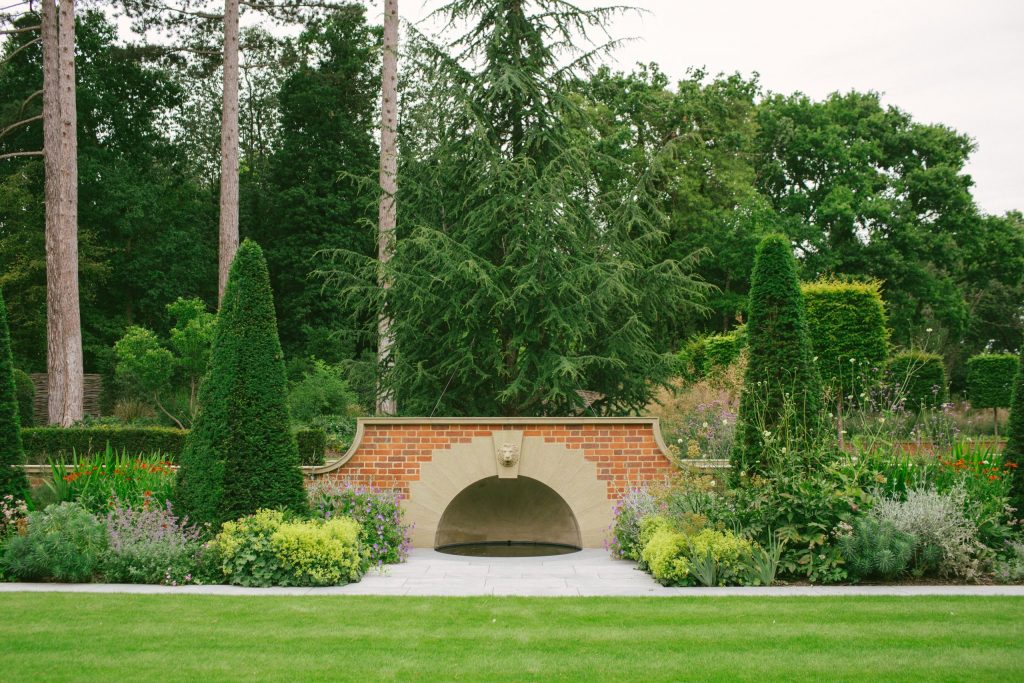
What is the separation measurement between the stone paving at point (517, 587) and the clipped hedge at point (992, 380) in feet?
56.3

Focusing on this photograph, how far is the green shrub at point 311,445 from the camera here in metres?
14.4

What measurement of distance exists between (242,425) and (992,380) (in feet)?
68.4

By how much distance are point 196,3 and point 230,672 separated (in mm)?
23399

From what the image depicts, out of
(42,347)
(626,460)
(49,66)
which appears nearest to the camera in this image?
(626,460)

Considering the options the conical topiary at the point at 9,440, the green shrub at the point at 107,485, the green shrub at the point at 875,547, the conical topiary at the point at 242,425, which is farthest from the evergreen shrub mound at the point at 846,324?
the conical topiary at the point at 9,440

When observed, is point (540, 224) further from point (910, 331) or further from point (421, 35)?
point (910, 331)

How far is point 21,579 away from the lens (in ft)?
28.0

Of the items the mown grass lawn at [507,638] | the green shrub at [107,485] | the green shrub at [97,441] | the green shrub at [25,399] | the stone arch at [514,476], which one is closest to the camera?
the mown grass lawn at [507,638]

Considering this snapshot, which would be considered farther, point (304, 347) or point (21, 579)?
point (304, 347)

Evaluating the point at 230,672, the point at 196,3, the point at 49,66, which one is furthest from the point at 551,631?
the point at 196,3

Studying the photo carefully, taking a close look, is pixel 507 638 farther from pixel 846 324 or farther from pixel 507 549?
pixel 846 324

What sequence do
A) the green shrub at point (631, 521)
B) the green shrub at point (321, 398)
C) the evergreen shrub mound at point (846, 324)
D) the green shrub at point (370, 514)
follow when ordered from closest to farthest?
the green shrub at point (370, 514) → the green shrub at point (631, 521) → the evergreen shrub mound at point (846, 324) → the green shrub at point (321, 398)

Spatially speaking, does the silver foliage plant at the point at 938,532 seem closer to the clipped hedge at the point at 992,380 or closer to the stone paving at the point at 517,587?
the stone paving at the point at 517,587

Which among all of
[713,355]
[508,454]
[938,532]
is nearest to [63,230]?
[508,454]
